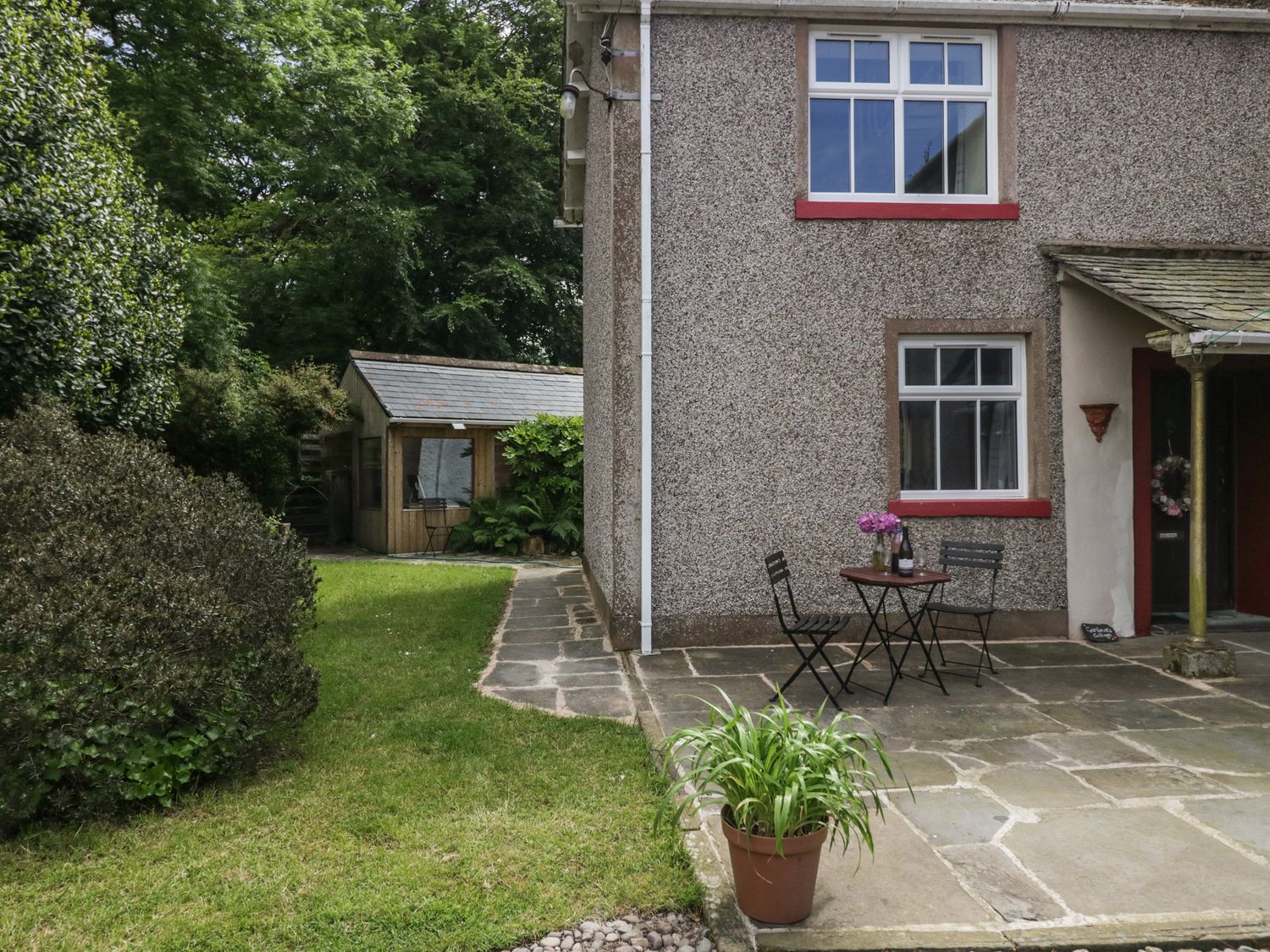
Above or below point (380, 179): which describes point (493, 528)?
below

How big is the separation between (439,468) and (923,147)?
1085 cm

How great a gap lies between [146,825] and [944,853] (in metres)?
3.40

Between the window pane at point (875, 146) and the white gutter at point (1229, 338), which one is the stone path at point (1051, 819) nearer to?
the white gutter at point (1229, 338)

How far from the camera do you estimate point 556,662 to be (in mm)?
6645

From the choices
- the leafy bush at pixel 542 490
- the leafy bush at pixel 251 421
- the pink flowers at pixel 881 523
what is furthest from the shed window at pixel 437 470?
the pink flowers at pixel 881 523

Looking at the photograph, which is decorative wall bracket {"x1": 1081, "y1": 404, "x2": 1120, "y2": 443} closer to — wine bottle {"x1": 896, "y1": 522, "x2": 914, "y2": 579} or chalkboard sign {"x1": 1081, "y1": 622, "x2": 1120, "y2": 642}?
chalkboard sign {"x1": 1081, "y1": 622, "x2": 1120, "y2": 642}

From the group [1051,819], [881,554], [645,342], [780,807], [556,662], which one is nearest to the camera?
[780,807]

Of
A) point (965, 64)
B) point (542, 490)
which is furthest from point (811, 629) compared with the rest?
point (542, 490)

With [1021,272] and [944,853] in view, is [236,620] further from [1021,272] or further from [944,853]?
[1021,272]

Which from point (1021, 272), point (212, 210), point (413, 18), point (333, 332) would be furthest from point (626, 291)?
point (413, 18)

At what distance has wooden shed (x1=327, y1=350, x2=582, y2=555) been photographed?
1512cm

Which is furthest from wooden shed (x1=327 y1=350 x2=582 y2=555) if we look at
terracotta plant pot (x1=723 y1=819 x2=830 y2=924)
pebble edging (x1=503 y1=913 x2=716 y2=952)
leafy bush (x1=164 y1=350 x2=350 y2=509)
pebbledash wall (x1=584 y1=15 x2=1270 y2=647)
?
terracotta plant pot (x1=723 y1=819 x2=830 y2=924)

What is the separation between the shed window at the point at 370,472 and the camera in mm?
15547

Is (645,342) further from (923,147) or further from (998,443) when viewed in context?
(998,443)
